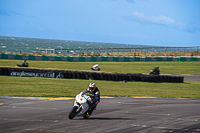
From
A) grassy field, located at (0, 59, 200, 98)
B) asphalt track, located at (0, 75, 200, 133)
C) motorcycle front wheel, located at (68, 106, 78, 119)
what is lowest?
grassy field, located at (0, 59, 200, 98)

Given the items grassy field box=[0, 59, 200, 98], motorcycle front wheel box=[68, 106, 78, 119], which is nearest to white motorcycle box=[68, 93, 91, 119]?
motorcycle front wheel box=[68, 106, 78, 119]

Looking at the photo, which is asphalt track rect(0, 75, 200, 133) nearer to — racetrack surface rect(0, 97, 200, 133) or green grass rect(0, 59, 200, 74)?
racetrack surface rect(0, 97, 200, 133)

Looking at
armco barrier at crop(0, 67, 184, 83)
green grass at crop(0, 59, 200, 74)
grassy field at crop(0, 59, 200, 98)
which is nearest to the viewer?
grassy field at crop(0, 59, 200, 98)

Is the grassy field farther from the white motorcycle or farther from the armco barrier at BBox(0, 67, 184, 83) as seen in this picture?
the white motorcycle

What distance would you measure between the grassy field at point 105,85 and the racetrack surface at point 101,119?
17.4 ft

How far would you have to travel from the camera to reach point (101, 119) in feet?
36.7

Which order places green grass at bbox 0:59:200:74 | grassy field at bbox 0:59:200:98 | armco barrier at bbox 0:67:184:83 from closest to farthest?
grassy field at bbox 0:59:200:98 → armco barrier at bbox 0:67:184:83 → green grass at bbox 0:59:200:74

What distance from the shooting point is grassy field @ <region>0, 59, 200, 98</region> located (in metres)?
20.5

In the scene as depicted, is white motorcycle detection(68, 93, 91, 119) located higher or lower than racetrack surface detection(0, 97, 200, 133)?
higher

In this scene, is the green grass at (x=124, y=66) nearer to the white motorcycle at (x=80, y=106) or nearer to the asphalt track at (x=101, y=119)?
the asphalt track at (x=101, y=119)

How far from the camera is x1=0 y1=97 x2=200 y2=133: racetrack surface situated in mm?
9203

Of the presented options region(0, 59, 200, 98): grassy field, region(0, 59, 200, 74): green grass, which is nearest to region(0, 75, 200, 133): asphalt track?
region(0, 59, 200, 98): grassy field

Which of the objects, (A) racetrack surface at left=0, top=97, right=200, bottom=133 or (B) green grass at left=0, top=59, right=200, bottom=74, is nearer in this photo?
(A) racetrack surface at left=0, top=97, right=200, bottom=133

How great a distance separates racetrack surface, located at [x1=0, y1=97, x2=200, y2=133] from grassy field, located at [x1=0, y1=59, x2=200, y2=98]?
5315mm
